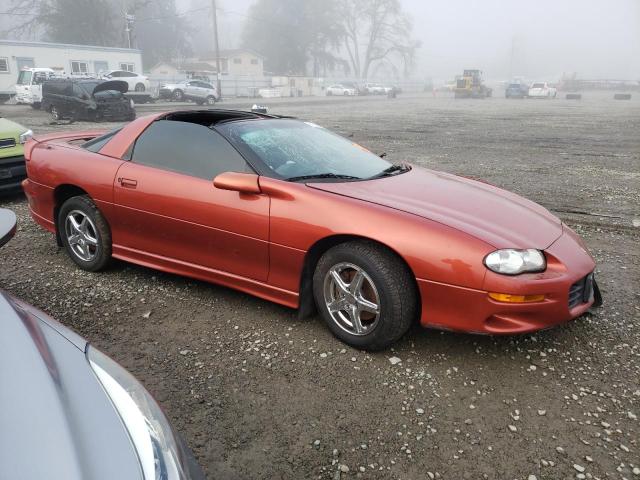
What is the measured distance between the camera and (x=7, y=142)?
621cm

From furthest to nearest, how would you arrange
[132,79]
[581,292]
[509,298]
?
[132,79], [581,292], [509,298]

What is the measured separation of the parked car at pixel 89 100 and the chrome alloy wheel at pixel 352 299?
54.9 ft

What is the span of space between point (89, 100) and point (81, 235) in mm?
15097

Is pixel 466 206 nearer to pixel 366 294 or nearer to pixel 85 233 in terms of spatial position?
pixel 366 294

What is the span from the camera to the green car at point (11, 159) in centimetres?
616

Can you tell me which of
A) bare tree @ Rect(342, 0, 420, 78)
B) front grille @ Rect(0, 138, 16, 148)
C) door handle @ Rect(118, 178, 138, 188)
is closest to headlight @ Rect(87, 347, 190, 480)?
door handle @ Rect(118, 178, 138, 188)

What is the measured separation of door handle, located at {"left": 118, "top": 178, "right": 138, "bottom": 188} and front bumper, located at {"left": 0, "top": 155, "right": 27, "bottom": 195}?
3.47 m

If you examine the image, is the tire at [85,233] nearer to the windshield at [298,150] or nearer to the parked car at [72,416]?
the windshield at [298,150]

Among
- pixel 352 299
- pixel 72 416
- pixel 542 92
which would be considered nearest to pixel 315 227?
pixel 352 299

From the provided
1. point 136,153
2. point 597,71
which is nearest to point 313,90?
point 136,153

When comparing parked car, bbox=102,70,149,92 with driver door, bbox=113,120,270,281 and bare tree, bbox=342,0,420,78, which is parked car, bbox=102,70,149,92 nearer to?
driver door, bbox=113,120,270,281

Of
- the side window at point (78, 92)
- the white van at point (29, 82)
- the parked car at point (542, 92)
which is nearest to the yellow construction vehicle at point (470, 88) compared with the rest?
the parked car at point (542, 92)

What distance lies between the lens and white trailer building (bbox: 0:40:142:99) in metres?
31.6

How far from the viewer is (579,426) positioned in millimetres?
2400
